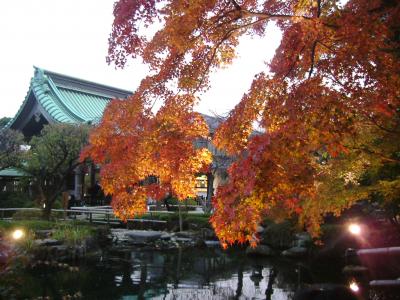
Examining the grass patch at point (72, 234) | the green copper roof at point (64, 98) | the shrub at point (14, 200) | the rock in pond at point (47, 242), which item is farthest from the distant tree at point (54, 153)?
the green copper roof at point (64, 98)

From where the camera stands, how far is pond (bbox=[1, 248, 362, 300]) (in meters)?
10.5

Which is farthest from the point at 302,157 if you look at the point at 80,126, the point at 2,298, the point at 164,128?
the point at 80,126

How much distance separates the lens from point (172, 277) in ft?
40.9

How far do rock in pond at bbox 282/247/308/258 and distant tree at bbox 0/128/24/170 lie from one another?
11805 mm

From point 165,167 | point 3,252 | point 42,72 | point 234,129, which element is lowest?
point 3,252

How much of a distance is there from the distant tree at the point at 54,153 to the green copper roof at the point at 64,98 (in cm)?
599

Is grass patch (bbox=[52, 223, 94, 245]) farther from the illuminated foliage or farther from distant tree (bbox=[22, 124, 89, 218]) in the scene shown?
the illuminated foliage

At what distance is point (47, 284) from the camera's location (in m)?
10.8

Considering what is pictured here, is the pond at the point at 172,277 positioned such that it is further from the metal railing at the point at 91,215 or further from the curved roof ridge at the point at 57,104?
the curved roof ridge at the point at 57,104

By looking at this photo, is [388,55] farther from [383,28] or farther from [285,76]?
[285,76]

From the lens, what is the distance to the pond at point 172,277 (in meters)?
10.5

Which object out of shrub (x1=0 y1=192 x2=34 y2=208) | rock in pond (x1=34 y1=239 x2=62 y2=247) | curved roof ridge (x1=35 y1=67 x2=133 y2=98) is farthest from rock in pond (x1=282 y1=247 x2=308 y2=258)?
curved roof ridge (x1=35 y1=67 x2=133 y2=98)

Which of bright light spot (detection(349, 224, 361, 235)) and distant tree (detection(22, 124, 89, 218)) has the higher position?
distant tree (detection(22, 124, 89, 218))

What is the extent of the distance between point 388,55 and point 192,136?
3702 millimetres
